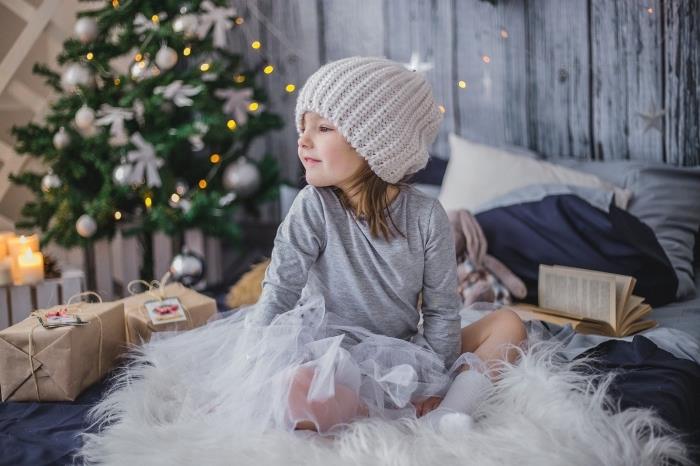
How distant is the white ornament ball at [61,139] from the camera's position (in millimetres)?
2234

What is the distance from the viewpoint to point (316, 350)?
3.84ft

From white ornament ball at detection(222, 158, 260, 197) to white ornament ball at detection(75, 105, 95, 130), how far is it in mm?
481

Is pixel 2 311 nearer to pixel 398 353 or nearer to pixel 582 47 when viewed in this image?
pixel 398 353

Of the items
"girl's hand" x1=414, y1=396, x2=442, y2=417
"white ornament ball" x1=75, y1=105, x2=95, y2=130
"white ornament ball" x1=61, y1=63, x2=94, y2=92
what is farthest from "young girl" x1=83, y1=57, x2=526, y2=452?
"white ornament ball" x1=61, y1=63, x2=94, y2=92

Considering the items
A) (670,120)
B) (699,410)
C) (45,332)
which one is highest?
(670,120)

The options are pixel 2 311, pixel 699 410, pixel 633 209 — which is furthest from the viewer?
pixel 633 209

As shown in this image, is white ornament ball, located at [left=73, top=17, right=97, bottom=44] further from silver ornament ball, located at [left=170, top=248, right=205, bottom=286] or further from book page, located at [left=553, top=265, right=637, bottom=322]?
book page, located at [left=553, top=265, right=637, bottom=322]

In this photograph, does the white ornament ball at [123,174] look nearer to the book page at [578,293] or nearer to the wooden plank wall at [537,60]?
the wooden plank wall at [537,60]

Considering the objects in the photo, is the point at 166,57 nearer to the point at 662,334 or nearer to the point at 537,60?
the point at 537,60

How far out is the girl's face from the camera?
4.25ft

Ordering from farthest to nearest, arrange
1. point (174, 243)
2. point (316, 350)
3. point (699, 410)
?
point (174, 243)
point (699, 410)
point (316, 350)

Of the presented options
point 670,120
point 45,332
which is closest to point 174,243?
point 45,332

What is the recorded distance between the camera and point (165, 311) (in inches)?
64.3

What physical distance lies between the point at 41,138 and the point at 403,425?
5.53ft
